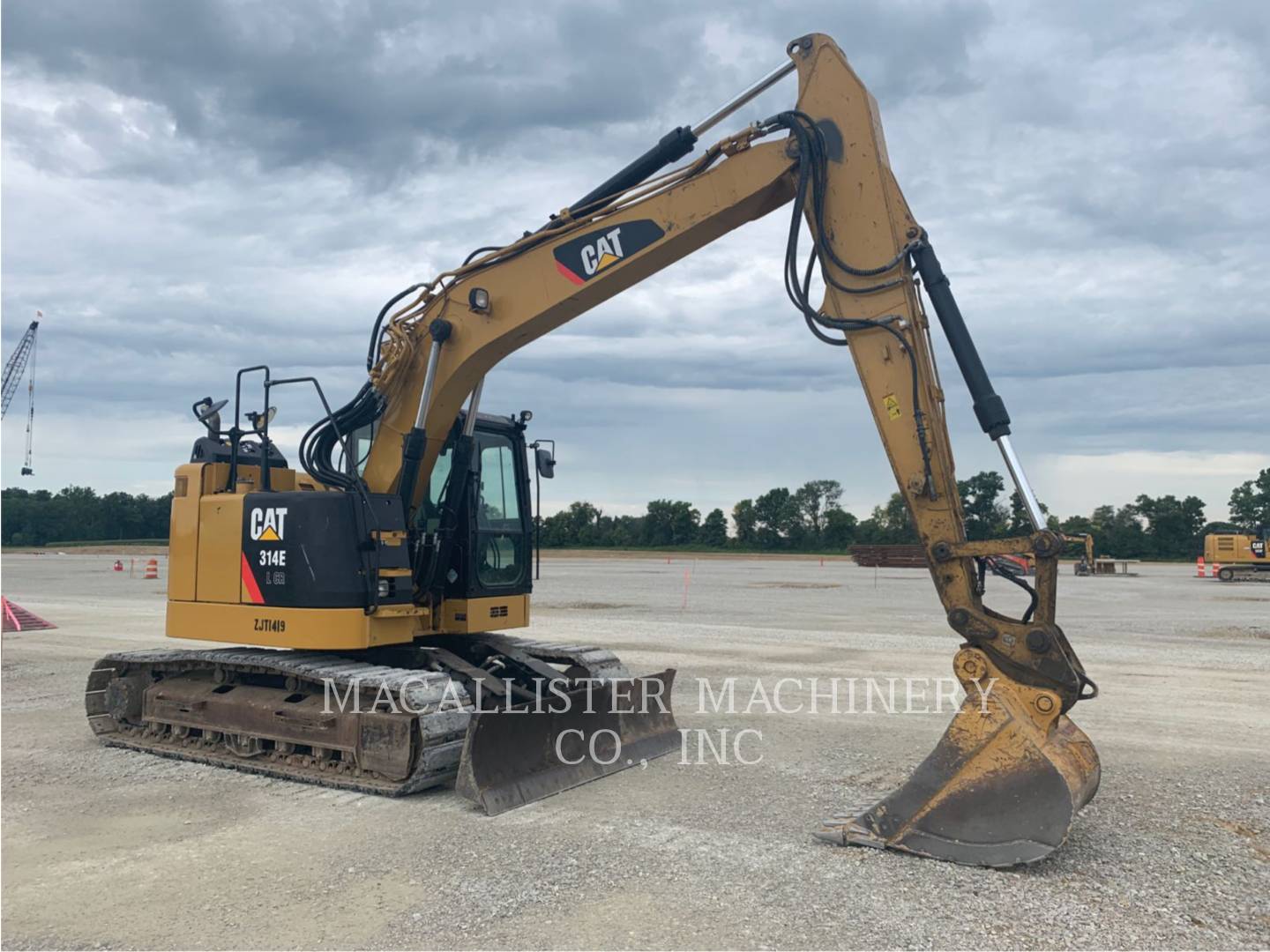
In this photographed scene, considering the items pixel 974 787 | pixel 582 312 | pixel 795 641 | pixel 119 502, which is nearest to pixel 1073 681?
pixel 974 787

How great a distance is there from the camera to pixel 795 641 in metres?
16.0

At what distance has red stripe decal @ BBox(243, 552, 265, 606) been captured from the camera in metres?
8.06

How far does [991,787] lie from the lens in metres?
5.52

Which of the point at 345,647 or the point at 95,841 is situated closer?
the point at 95,841

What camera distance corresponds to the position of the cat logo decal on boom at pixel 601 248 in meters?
7.07

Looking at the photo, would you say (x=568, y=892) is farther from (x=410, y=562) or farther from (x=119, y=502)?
(x=119, y=502)

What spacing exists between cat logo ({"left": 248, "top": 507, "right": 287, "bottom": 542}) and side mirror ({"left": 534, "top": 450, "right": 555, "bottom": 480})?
2213 mm

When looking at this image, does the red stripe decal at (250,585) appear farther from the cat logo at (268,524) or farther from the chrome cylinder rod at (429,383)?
the chrome cylinder rod at (429,383)

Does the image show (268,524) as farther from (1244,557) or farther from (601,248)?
(1244,557)

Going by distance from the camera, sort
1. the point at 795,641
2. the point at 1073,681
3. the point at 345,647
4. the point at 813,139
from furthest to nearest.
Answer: the point at 795,641
the point at 345,647
the point at 813,139
the point at 1073,681

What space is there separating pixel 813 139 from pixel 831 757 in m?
4.67

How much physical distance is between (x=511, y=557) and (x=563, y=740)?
1949mm

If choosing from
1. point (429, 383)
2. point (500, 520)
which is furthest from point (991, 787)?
point (429, 383)

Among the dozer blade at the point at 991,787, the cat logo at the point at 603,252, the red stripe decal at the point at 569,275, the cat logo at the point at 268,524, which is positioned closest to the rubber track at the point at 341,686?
the cat logo at the point at 268,524
